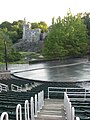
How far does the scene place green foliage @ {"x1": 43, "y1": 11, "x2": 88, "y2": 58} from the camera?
5312 centimetres

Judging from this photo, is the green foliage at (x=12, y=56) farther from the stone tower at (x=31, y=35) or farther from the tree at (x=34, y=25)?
the tree at (x=34, y=25)

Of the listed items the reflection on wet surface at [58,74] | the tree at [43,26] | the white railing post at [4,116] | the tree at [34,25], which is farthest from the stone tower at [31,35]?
the white railing post at [4,116]

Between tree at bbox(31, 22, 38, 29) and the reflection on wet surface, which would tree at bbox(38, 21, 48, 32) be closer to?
tree at bbox(31, 22, 38, 29)

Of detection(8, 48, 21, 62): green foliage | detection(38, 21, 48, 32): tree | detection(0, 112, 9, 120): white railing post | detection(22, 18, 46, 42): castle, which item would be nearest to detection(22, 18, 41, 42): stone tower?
detection(22, 18, 46, 42): castle

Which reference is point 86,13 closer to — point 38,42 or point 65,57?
point 38,42

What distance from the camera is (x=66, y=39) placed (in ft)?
184

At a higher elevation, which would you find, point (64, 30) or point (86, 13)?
point (86, 13)

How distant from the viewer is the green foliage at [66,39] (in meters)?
53.1

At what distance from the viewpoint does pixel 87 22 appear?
74688 millimetres

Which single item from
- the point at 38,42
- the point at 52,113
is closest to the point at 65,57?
the point at 38,42

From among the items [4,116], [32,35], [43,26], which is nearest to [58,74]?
[4,116]

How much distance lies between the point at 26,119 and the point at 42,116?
3.84ft

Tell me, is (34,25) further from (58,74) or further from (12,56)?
(58,74)

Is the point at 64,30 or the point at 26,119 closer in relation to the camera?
the point at 26,119
